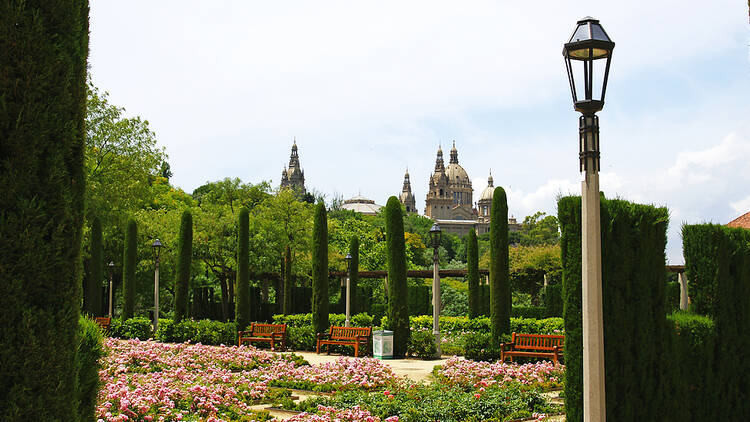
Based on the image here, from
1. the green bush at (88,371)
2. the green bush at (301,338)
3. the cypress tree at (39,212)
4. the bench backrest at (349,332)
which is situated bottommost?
the green bush at (301,338)

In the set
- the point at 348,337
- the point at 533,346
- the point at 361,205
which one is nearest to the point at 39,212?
the point at 533,346

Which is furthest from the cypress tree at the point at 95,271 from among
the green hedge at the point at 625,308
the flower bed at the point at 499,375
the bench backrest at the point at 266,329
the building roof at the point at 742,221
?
the building roof at the point at 742,221

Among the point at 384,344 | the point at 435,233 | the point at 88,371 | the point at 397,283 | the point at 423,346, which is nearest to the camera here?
the point at 88,371

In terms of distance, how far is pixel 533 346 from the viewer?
14000 millimetres

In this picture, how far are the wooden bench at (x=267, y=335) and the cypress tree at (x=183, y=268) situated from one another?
9.69 feet

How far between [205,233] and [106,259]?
551cm

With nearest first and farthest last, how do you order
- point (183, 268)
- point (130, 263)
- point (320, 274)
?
1. point (320, 274)
2. point (183, 268)
3. point (130, 263)

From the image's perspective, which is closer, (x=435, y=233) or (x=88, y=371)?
(x=88, y=371)

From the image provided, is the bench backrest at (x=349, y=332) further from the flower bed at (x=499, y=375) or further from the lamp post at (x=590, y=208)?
the lamp post at (x=590, y=208)

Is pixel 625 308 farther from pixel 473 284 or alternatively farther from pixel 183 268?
pixel 183 268

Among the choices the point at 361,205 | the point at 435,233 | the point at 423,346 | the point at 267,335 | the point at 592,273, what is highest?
the point at 361,205

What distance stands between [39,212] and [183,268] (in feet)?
60.2

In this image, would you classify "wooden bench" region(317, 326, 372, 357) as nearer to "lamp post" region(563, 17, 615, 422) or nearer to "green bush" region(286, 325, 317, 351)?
"green bush" region(286, 325, 317, 351)

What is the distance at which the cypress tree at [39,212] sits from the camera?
361 cm
